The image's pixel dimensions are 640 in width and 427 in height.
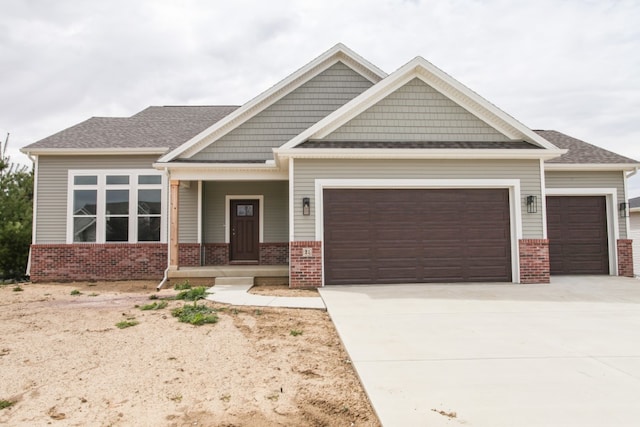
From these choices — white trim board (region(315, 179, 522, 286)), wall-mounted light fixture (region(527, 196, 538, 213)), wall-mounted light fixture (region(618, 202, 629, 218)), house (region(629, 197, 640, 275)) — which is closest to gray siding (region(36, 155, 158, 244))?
white trim board (region(315, 179, 522, 286))

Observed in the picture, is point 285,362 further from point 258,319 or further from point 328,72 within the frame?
point 328,72

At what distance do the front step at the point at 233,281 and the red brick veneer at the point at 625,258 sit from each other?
1042cm

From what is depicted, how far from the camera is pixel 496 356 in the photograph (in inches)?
163

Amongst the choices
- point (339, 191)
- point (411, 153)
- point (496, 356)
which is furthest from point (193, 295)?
point (496, 356)

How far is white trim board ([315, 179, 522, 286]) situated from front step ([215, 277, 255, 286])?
2120 millimetres

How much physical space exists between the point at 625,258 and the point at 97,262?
51.5 ft

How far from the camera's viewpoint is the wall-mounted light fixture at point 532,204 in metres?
9.32

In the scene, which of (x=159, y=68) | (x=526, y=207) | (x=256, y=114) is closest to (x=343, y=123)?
(x=256, y=114)

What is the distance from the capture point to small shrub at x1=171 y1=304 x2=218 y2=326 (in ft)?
19.9

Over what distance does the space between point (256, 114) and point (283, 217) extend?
10.9 feet

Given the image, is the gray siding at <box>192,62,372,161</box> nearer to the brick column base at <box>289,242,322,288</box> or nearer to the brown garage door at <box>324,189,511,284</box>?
the brown garage door at <box>324,189,511,284</box>

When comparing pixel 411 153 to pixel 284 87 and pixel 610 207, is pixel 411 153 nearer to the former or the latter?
pixel 284 87

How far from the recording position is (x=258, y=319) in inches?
248

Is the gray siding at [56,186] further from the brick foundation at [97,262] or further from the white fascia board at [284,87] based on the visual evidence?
the white fascia board at [284,87]
